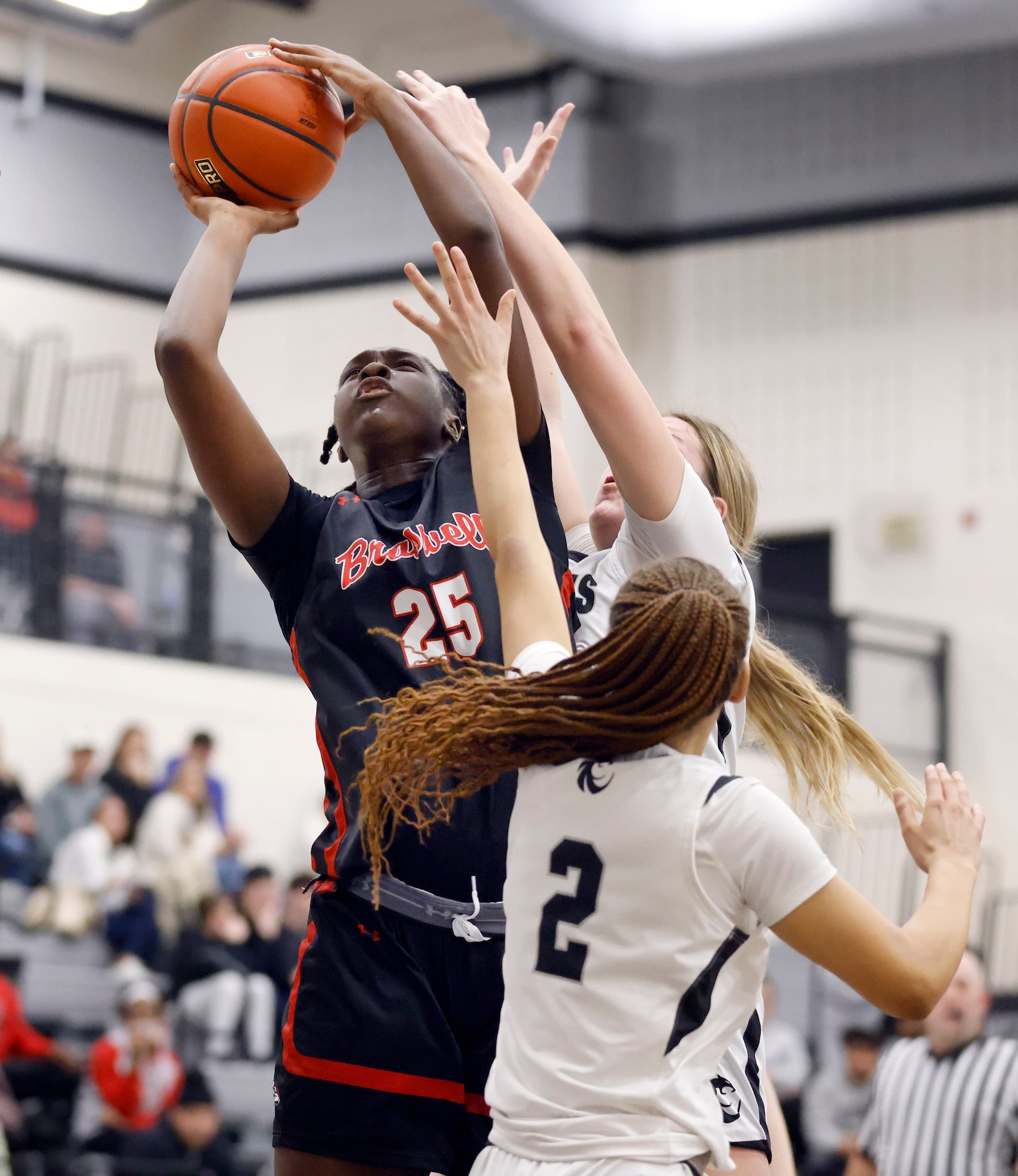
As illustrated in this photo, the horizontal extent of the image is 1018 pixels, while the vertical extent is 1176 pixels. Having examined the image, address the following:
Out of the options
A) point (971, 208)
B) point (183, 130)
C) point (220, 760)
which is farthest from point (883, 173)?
point (183, 130)

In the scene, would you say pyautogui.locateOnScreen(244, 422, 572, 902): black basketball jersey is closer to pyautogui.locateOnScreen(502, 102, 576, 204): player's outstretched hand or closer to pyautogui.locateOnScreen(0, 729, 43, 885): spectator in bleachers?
pyautogui.locateOnScreen(502, 102, 576, 204): player's outstretched hand

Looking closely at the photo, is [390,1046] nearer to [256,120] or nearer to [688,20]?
[256,120]

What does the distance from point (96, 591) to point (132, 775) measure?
65.9 inches

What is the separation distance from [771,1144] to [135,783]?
319 inches

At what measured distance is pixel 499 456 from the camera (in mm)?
2416

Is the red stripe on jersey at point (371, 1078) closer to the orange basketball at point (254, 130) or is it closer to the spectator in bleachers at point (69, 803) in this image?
the orange basketball at point (254, 130)

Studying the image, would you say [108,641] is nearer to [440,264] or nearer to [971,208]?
[971,208]

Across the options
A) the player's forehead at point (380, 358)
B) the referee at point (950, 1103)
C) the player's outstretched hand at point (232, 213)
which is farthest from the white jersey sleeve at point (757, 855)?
the referee at point (950, 1103)

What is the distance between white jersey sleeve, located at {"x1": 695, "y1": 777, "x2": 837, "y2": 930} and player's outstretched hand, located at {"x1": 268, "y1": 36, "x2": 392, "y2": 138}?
4.37 ft

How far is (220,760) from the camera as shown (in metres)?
11.8

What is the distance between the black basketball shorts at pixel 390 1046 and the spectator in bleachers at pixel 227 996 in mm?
7312

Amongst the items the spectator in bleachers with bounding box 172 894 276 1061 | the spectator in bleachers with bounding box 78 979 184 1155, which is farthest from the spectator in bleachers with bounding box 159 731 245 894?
the spectator in bleachers with bounding box 78 979 184 1155

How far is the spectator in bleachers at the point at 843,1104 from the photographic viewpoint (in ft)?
30.6

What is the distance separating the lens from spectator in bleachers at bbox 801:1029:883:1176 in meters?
9.33
